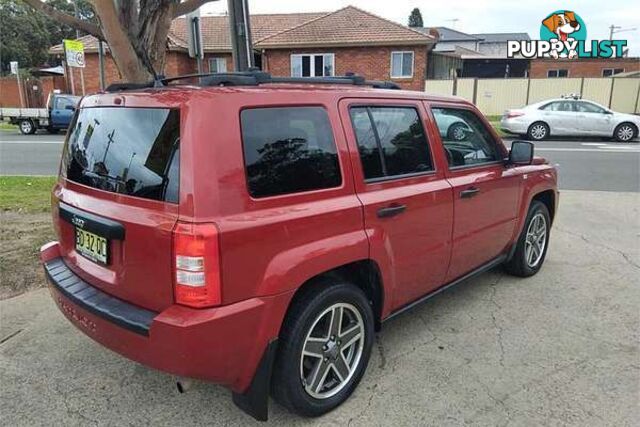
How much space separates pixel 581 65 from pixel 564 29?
9.08 meters

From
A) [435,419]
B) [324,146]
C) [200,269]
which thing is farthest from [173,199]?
[435,419]

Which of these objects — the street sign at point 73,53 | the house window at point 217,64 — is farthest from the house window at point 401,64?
the street sign at point 73,53

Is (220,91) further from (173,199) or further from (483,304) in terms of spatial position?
(483,304)

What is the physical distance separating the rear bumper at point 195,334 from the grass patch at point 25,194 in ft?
17.0

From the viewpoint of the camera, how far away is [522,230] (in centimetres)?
450

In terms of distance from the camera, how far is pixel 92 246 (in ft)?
8.48

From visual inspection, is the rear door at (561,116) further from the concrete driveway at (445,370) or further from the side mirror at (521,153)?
the side mirror at (521,153)

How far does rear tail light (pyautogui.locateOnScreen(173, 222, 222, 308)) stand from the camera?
2.14 meters

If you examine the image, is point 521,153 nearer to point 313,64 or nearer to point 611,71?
point 313,64

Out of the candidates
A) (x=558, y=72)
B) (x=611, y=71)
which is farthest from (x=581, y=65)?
(x=611, y=71)

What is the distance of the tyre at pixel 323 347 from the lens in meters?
2.52

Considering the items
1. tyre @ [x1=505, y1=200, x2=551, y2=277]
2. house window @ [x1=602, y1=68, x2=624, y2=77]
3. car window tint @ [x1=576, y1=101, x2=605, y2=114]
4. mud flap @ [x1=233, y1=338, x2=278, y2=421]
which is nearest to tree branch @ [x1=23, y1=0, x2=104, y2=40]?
mud flap @ [x1=233, y1=338, x2=278, y2=421]

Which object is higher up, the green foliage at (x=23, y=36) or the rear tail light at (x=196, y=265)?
the green foliage at (x=23, y=36)

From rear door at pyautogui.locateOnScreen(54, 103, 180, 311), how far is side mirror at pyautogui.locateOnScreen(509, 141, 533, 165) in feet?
9.57
